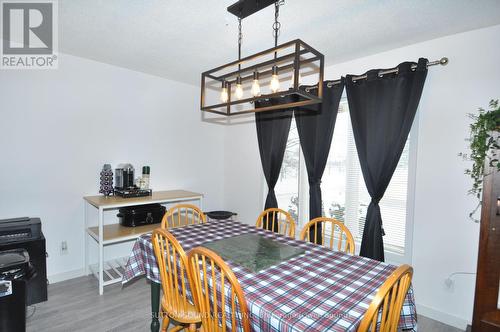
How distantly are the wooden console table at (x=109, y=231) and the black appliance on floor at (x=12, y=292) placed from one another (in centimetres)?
74

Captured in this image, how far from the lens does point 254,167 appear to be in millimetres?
3545

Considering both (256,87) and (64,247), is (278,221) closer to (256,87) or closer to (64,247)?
(256,87)

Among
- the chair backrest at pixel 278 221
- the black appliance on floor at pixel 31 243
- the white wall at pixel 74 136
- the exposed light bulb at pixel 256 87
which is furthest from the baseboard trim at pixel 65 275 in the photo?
the exposed light bulb at pixel 256 87

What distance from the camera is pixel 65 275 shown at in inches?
106

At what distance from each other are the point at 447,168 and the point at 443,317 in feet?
3.92

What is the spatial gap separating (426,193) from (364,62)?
4.32 ft

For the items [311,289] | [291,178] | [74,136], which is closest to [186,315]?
[311,289]

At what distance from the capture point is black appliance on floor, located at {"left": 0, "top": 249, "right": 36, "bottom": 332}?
1.62 m

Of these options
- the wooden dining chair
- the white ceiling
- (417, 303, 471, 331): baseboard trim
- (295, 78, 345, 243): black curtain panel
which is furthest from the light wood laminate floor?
the white ceiling

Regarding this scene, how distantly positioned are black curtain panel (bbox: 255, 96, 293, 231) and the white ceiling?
814 millimetres

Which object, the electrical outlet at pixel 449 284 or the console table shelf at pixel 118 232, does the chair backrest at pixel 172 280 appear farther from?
Answer: the electrical outlet at pixel 449 284

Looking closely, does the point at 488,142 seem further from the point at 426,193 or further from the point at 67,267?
the point at 67,267

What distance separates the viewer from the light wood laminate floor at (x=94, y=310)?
6.55 ft

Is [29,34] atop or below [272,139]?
atop
